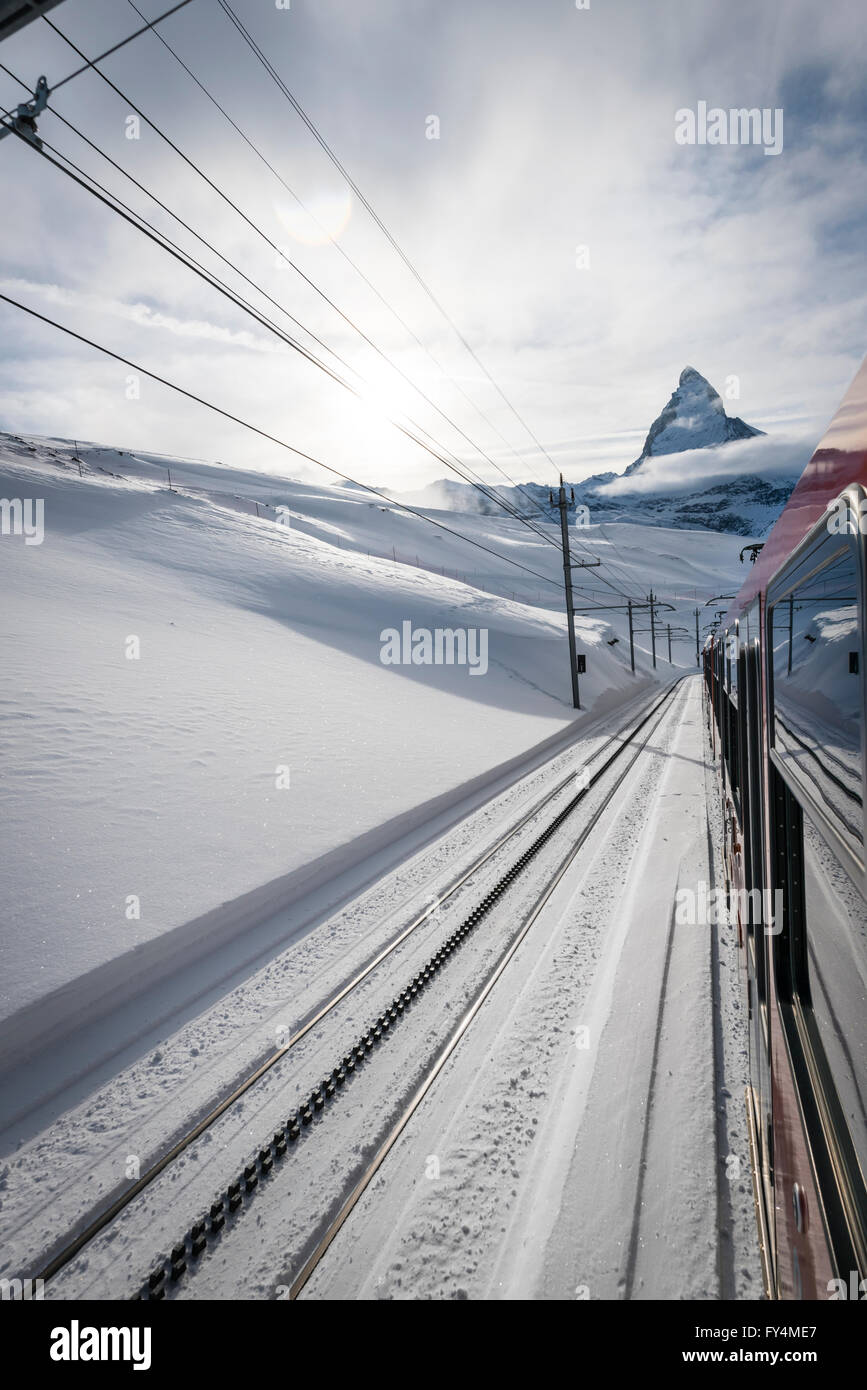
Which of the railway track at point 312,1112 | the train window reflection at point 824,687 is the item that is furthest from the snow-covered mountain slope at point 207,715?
the train window reflection at point 824,687

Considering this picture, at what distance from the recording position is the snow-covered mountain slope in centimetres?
627

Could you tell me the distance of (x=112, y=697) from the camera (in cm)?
1120

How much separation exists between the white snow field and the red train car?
0.81 m

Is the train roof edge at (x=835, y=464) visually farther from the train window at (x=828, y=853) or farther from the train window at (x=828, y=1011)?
the train window at (x=828, y=1011)

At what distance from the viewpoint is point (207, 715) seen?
11680 millimetres

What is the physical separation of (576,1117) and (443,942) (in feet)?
7.70

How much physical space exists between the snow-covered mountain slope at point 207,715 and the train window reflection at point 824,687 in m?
5.49

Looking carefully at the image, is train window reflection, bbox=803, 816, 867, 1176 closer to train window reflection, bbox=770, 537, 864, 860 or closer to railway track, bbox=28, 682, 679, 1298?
train window reflection, bbox=770, 537, 864, 860

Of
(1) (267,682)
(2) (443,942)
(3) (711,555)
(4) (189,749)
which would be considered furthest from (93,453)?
Answer: (3) (711,555)

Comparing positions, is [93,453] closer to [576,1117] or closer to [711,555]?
[576,1117]

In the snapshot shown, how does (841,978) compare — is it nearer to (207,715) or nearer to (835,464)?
(835,464)

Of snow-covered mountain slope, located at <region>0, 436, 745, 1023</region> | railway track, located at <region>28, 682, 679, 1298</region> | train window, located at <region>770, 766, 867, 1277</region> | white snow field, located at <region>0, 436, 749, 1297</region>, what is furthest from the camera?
snow-covered mountain slope, located at <region>0, 436, 745, 1023</region>

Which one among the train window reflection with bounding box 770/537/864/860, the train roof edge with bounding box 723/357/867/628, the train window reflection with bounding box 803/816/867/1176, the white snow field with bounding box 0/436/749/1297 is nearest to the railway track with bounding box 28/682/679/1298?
the white snow field with bounding box 0/436/749/1297
